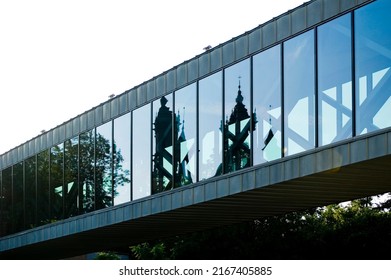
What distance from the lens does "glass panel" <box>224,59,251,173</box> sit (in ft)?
68.5

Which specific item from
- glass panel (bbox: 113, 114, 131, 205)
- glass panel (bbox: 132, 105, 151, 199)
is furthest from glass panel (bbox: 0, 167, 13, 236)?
glass panel (bbox: 132, 105, 151, 199)

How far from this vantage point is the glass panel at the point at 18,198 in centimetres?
3459

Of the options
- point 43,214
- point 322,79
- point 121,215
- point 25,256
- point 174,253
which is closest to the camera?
point 322,79

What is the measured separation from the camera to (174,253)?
4538 centimetres

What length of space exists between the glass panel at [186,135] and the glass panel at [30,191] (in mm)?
11540

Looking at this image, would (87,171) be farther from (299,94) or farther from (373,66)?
(373,66)

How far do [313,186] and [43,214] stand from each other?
15.6 meters

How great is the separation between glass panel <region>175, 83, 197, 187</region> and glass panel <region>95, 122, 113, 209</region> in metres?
4.44

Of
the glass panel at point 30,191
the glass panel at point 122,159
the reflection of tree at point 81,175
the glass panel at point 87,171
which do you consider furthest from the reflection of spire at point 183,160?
the glass panel at point 30,191

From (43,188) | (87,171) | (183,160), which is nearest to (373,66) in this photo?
(183,160)

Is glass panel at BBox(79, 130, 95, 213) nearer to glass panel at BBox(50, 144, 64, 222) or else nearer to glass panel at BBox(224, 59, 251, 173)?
glass panel at BBox(50, 144, 64, 222)
